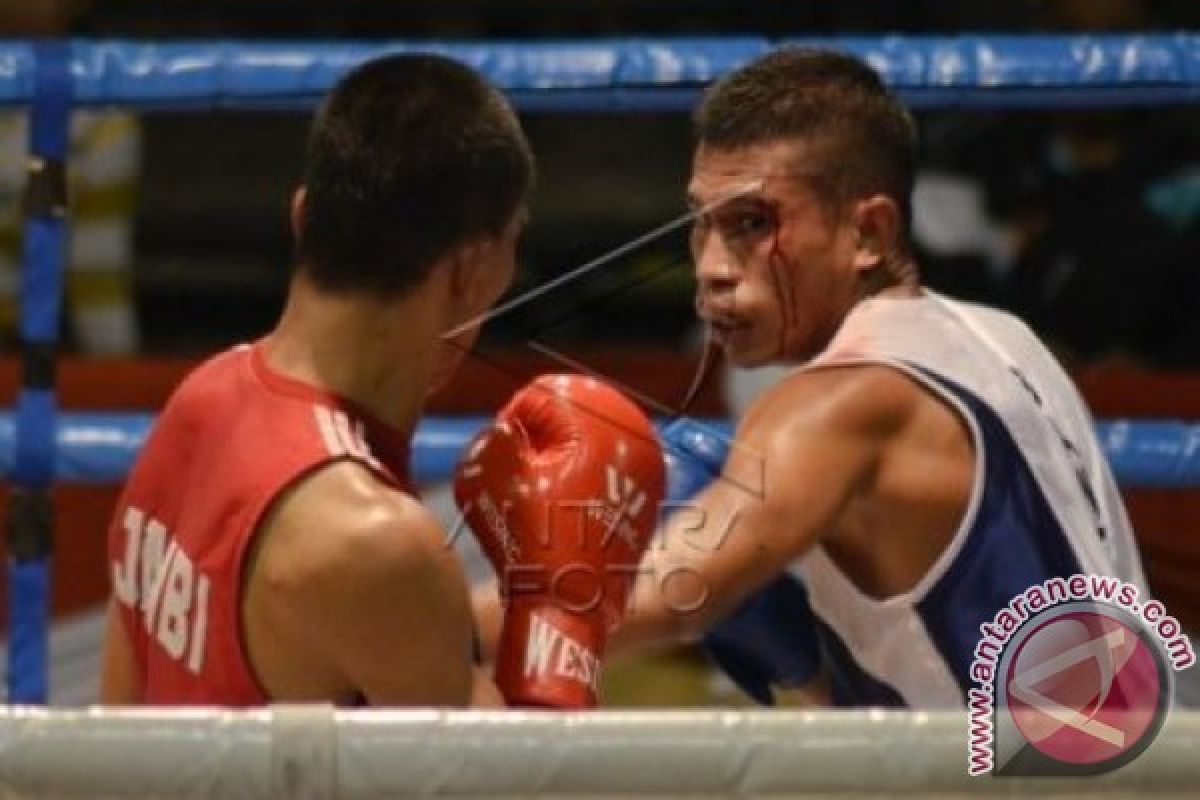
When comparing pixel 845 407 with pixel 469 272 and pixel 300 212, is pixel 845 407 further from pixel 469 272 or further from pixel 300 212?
pixel 300 212

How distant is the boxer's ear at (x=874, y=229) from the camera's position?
2281 millimetres

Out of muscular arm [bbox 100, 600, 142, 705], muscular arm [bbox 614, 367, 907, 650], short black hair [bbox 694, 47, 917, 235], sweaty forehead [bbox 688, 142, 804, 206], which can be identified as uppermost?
short black hair [bbox 694, 47, 917, 235]

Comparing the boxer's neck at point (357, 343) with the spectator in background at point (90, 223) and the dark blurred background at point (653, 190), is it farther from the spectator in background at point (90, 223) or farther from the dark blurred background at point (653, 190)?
the spectator in background at point (90, 223)

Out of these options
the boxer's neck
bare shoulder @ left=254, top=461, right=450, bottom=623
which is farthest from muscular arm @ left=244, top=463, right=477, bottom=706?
the boxer's neck

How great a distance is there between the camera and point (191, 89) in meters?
3.08

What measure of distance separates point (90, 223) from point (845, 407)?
95.9 inches

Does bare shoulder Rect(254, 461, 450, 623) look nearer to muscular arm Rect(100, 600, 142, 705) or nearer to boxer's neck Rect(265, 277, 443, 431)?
boxer's neck Rect(265, 277, 443, 431)

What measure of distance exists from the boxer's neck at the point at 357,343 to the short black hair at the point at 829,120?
46 cm

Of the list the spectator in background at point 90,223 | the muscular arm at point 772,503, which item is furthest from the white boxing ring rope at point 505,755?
the spectator in background at point 90,223

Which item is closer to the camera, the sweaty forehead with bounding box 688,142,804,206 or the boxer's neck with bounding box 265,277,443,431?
the boxer's neck with bounding box 265,277,443,431

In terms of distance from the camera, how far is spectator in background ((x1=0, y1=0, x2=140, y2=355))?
4012mm

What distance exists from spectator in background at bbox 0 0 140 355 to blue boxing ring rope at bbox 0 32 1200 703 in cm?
93

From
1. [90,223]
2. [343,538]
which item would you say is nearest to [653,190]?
[90,223]

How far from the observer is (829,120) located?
2287mm
